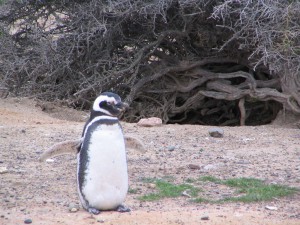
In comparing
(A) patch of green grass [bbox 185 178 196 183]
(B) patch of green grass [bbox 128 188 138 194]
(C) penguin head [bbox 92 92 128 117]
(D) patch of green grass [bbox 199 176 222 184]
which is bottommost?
(B) patch of green grass [bbox 128 188 138 194]

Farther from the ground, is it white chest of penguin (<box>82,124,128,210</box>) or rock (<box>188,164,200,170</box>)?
white chest of penguin (<box>82,124,128,210</box>)

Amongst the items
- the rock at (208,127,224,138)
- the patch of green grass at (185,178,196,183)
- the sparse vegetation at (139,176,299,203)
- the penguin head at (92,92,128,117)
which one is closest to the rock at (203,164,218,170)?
the sparse vegetation at (139,176,299,203)

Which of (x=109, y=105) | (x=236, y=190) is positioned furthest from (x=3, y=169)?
(x=236, y=190)

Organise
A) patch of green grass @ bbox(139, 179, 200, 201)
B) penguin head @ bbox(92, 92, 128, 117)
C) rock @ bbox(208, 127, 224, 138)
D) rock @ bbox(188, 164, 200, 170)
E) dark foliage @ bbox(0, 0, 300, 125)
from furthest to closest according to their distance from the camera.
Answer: dark foliage @ bbox(0, 0, 300, 125) < rock @ bbox(208, 127, 224, 138) < rock @ bbox(188, 164, 200, 170) < patch of green grass @ bbox(139, 179, 200, 201) < penguin head @ bbox(92, 92, 128, 117)

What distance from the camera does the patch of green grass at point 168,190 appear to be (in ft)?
19.0

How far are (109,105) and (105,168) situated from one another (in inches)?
17.3

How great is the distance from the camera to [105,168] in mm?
5027

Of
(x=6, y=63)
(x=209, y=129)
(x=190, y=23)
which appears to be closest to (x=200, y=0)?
(x=190, y=23)

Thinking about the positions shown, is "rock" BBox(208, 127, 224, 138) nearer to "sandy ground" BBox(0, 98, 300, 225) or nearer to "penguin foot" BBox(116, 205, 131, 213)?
"sandy ground" BBox(0, 98, 300, 225)

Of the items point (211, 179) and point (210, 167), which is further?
point (210, 167)

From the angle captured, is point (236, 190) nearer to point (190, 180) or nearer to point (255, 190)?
point (255, 190)

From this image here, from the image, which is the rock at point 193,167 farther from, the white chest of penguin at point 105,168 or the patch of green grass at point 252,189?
the white chest of penguin at point 105,168

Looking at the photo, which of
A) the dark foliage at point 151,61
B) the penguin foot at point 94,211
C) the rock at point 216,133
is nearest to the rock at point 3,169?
the penguin foot at point 94,211

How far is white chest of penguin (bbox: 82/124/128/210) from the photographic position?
5.00m
